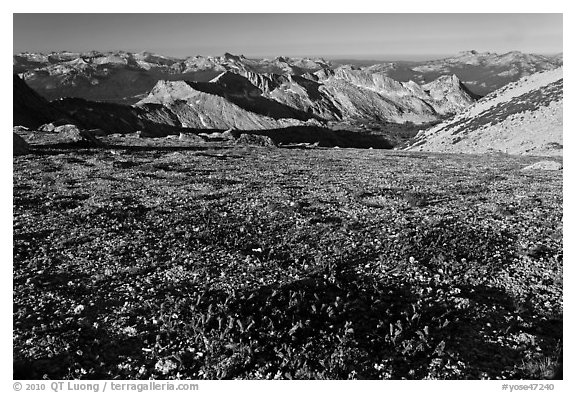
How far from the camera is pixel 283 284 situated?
12633 millimetres

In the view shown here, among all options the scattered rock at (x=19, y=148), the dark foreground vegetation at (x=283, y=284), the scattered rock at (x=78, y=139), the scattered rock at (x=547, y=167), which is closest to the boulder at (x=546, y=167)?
the scattered rock at (x=547, y=167)

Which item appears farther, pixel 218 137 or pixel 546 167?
pixel 218 137

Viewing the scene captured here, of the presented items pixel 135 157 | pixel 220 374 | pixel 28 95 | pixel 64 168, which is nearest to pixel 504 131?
pixel 135 157

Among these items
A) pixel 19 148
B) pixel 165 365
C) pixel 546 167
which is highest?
pixel 19 148

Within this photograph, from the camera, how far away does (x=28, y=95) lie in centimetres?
15038

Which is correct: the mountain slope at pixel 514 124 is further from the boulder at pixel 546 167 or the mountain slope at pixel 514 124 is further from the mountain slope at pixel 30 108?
the mountain slope at pixel 30 108

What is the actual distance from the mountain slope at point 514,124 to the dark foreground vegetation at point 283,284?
4586cm

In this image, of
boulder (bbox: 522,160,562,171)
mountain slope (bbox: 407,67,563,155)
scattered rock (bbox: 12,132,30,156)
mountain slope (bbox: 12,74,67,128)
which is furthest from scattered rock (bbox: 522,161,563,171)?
mountain slope (bbox: 12,74,67,128)

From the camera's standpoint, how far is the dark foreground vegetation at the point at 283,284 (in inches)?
375

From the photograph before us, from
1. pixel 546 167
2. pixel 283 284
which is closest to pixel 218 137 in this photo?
pixel 546 167

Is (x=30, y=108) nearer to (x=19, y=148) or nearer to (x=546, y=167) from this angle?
(x=19, y=148)

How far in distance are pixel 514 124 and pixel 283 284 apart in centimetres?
7256

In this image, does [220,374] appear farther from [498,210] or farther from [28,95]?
[28,95]

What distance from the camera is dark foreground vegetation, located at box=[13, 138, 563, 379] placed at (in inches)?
375
